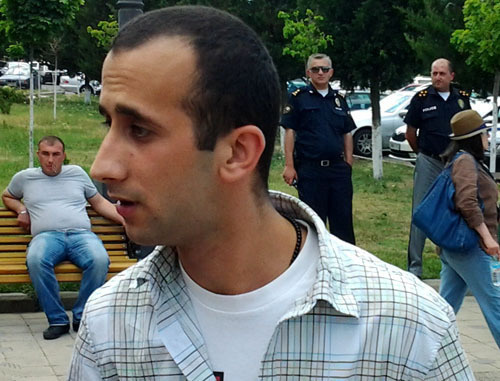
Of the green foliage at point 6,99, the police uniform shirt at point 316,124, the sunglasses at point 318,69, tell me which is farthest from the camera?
the green foliage at point 6,99

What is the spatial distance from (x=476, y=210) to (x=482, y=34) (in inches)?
323

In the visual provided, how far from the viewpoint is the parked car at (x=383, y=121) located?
2267 centimetres

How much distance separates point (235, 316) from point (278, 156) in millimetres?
19684

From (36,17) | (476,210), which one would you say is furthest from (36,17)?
(476,210)

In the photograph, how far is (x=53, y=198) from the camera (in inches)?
324

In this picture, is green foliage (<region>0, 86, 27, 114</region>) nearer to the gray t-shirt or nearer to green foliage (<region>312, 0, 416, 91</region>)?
green foliage (<region>312, 0, 416, 91</region>)

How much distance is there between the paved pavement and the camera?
661cm

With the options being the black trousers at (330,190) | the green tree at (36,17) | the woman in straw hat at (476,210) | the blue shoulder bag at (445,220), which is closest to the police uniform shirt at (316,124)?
the black trousers at (330,190)

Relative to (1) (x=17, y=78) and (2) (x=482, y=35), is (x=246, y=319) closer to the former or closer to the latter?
(2) (x=482, y=35)

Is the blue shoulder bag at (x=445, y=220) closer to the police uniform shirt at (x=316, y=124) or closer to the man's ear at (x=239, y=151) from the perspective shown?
the police uniform shirt at (x=316, y=124)

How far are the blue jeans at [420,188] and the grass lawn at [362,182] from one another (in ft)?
0.98

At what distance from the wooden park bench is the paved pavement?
0.42 m

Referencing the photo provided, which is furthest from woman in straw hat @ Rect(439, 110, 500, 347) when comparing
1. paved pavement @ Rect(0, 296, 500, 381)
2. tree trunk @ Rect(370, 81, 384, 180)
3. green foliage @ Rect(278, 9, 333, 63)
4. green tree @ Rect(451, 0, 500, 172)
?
tree trunk @ Rect(370, 81, 384, 180)

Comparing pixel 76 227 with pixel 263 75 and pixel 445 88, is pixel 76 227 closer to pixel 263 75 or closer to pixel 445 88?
pixel 445 88
